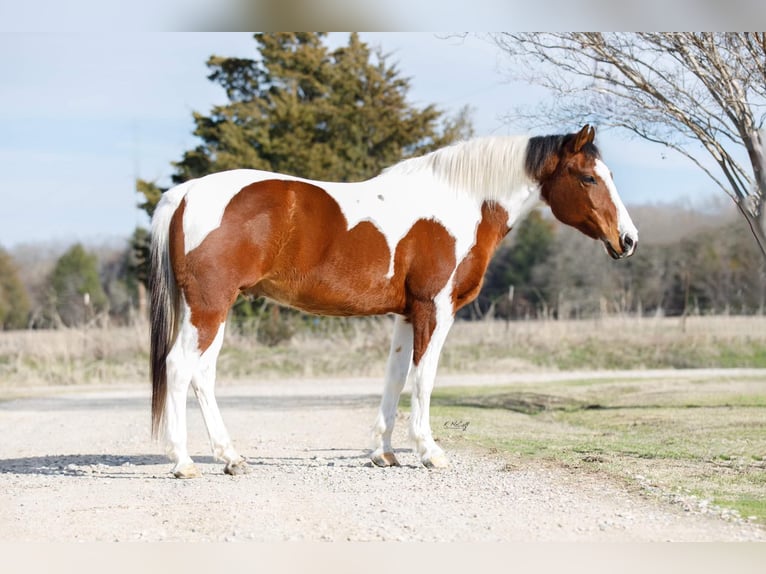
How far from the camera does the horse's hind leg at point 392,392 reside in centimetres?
609

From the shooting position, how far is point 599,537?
14.5ft

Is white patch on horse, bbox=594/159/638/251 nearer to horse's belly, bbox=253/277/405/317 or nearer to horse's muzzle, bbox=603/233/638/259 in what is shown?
horse's muzzle, bbox=603/233/638/259

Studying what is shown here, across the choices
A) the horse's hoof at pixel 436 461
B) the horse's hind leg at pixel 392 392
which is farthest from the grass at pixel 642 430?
the horse's hind leg at pixel 392 392

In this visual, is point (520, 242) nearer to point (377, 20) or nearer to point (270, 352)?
point (270, 352)

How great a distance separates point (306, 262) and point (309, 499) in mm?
1461

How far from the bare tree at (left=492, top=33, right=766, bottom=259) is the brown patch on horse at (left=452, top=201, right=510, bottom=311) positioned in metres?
2.43

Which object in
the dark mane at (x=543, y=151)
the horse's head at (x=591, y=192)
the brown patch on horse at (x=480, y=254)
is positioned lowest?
the brown patch on horse at (x=480, y=254)

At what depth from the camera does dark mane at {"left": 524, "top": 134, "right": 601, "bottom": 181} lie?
20.2 ft

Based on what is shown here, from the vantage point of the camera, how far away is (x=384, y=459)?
613cm

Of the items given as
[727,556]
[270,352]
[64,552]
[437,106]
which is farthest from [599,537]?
[437,106]

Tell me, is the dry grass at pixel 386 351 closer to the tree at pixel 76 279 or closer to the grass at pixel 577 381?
the grass at pixel 577 381

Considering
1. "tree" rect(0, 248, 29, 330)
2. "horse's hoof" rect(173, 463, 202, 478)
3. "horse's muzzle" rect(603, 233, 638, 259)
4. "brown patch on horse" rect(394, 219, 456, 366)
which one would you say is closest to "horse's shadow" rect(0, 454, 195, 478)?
"horse's hoof" rect(173, 463, 202, 478)

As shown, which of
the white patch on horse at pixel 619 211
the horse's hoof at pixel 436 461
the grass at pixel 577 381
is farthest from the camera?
the grass at pixel 577 381

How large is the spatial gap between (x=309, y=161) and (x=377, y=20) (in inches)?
461
